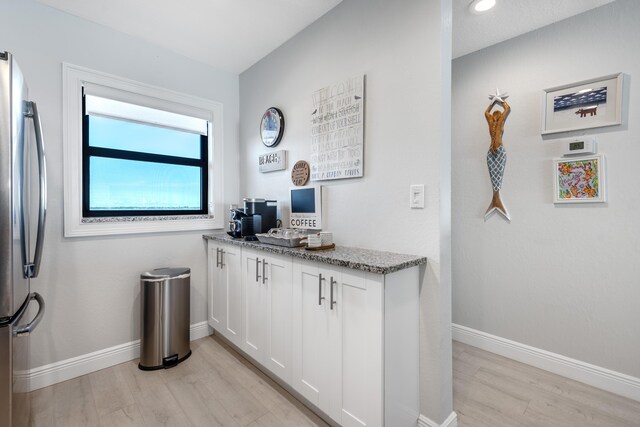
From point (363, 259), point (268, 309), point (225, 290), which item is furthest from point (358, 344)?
point (225, 290)

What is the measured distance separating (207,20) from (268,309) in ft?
7.48

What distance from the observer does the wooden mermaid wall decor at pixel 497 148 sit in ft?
7.79

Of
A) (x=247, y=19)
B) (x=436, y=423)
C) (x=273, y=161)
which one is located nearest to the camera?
(x=436, y=423)

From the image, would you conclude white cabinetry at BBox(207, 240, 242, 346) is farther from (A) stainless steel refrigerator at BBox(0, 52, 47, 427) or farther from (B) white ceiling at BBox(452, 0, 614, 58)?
(B) white ceiling at BBox(452, 0, 614, 58)

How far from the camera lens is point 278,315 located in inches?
74.4

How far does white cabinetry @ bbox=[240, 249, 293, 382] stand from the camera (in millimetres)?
1830

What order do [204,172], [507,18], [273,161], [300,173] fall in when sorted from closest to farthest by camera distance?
[507,18] < [300,173] < [273,161] < [204,172]

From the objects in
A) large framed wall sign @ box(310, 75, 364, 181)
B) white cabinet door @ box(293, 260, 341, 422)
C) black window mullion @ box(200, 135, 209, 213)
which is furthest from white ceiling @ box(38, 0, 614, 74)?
white cabinet door @ box(293, 260, 341, 422)

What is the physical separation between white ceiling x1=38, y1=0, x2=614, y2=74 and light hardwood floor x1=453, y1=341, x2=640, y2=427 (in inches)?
104

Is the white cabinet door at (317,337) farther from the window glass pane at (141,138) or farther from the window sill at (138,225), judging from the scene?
the window glass pane at (141,138)

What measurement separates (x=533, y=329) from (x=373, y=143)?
6.54 ft

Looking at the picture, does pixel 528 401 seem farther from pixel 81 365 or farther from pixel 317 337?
pixel 81 365

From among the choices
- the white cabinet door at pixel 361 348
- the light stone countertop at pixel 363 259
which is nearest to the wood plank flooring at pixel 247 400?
the white cabinet door at pixel 361 348

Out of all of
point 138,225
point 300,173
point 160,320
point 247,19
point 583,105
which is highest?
point 247,19
